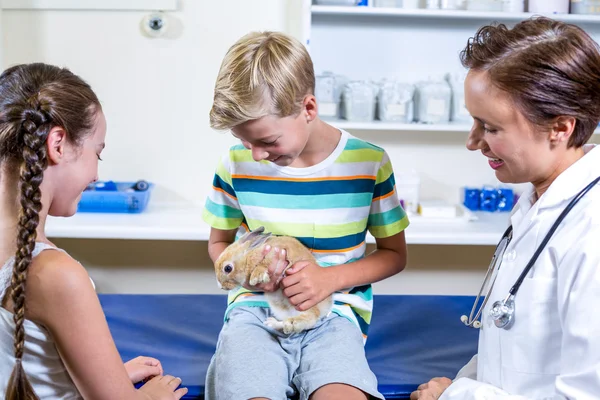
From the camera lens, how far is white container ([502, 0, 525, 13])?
8.93 feet

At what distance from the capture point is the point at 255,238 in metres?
1.51

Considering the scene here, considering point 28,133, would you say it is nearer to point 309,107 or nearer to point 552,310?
point 309,107

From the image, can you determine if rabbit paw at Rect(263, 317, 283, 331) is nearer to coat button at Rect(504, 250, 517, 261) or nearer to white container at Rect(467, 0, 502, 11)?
coat button at Rect(504, 250, 517, 261)

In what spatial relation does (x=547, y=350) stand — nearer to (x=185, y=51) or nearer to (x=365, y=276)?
(x=365, y=276)

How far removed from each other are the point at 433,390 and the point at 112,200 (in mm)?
1749

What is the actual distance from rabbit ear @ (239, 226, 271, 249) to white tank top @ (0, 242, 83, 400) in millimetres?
439

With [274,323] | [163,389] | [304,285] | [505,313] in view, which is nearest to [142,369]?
[163,389]

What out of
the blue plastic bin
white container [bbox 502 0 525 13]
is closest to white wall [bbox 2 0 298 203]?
the blue plastic bin

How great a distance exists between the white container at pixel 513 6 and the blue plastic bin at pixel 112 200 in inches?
64.6

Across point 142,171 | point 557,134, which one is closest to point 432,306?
point 557,134

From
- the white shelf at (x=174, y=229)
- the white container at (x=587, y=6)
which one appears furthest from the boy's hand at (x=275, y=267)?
the white container at (x=587, y=6)

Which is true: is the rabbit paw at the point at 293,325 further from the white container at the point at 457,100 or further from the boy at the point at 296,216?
the white container at the point at 457,100

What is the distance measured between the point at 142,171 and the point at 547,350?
2.18 m

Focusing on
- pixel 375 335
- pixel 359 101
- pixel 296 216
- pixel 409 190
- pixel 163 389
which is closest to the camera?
pixel 163 389
